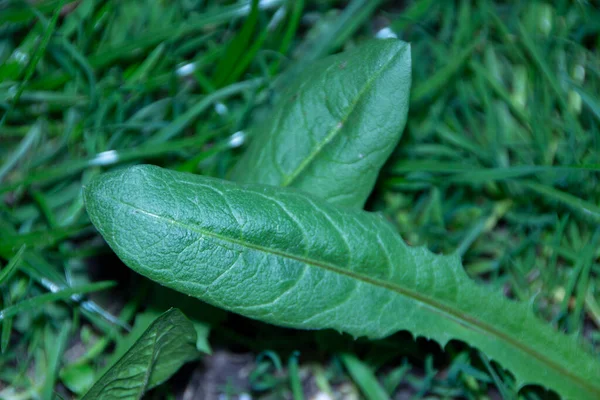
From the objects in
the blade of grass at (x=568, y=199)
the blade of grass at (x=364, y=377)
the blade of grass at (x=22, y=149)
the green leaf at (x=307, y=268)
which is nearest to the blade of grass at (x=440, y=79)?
the blade of grass at (x=568, y=199)

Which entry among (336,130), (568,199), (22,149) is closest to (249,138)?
(336,130)

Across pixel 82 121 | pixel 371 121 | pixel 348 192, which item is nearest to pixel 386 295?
pixel 348 192

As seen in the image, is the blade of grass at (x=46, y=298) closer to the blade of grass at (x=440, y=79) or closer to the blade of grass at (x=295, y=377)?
the blade of grass at (x=295, y=377)

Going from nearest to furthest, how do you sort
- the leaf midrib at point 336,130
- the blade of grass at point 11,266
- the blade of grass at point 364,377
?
the leaf midrib at point 336,130
the blade of grass at point 11,266
the blade of grass at point 364,377

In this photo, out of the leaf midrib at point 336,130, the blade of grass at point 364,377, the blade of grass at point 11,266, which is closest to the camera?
the leaf midrib at point 336,130

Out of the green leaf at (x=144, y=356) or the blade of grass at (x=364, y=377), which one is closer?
the green leaf at (x=144, y=356)

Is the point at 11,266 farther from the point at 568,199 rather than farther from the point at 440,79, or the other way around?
the point at 568,199
